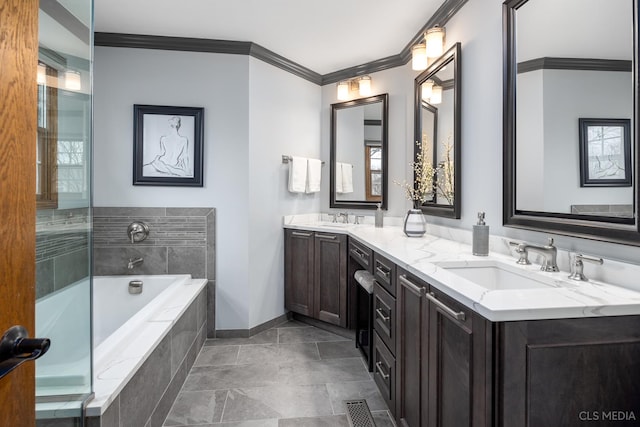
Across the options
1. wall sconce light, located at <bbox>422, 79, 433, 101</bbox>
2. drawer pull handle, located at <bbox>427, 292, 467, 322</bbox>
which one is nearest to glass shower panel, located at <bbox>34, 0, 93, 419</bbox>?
drawer pull handle, located at <bbox>427, 292, 467, 322</bbox>

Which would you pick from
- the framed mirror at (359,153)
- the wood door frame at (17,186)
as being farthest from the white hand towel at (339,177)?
the wood door frame at (17,186)

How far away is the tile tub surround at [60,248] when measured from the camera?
97 cm

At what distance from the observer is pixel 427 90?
264 centimetres

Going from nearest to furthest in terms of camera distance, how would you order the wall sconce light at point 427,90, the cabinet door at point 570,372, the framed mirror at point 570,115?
the cabinet door at point 570,372 < the framed mirror at point 570,115 < the wall sconce light at point 427,90

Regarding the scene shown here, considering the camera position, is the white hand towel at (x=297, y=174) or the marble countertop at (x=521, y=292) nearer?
the marble countertop at (x=521, y=292)

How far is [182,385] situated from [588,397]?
216 centimetres

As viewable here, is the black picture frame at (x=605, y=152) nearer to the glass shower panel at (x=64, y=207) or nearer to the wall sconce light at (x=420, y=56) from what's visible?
the wall sconce light at (x=420, y=56)

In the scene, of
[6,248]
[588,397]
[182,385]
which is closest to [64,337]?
[6,248]

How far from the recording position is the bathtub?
1035mm

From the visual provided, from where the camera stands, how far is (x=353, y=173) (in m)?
3.43

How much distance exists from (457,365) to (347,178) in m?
2.54

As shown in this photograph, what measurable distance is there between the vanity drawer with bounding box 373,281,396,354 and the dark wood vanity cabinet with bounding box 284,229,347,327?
2.57ft

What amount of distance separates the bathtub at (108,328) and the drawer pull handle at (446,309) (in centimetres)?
126

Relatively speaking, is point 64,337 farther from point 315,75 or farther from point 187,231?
point 315,75
